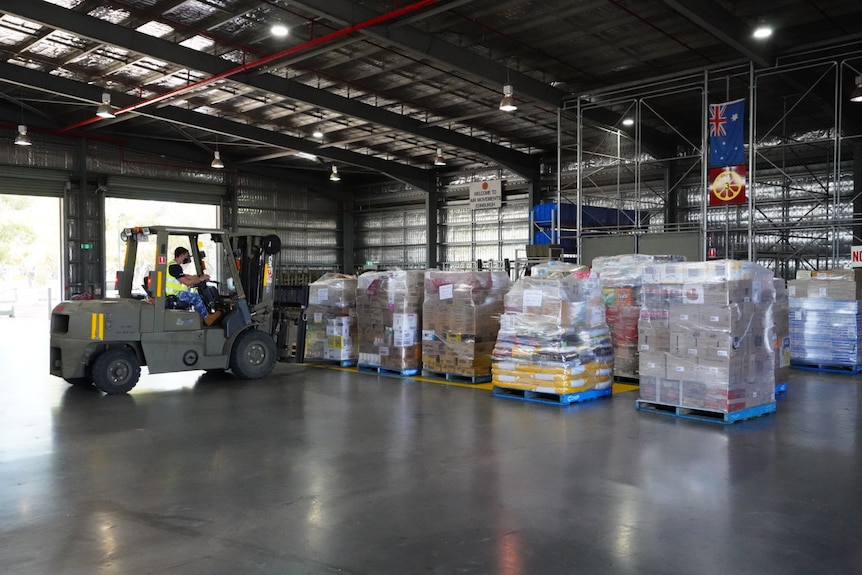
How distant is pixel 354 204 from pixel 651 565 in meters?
25.3

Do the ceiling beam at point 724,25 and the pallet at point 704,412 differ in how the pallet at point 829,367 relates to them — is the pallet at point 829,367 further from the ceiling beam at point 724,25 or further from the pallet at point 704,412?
the ceiling beam at point 724,25

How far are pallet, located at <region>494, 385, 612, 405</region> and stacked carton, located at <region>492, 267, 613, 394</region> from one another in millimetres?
60

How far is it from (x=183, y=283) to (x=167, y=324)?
56 cm

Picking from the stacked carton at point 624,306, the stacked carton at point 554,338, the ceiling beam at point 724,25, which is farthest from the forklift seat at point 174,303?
the ceiling beam at point 724,25

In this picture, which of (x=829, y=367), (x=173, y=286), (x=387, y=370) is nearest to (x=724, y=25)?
(x=829, y=367)

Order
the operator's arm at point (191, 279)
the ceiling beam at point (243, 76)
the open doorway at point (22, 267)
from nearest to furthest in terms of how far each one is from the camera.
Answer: the operator's arm at point (191, 279), the ceiling beam at point (243, 76), the open doorway at point (22, 267)

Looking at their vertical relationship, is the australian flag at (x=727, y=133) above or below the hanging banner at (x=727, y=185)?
above

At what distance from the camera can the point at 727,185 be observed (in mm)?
14094

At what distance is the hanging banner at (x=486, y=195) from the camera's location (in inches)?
920

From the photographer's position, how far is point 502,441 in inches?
248

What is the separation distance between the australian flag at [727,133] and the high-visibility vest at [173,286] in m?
→ 10.5

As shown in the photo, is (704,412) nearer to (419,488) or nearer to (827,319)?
(419,488)

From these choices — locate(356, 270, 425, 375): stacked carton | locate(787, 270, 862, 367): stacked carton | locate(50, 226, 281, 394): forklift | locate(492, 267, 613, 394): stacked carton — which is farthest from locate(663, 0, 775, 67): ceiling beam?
locate(50, 226, 281, 394): forklift

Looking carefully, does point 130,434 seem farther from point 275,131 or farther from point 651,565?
point 275,131
